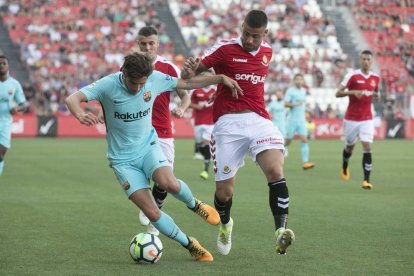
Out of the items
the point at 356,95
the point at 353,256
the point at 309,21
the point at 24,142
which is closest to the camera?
the point at 353,256

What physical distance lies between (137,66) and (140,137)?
0.87 m

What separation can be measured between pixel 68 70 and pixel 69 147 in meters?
9.62

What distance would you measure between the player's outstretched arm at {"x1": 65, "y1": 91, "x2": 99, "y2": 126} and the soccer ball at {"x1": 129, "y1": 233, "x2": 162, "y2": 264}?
132 cm

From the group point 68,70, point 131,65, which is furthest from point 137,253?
point 68,70

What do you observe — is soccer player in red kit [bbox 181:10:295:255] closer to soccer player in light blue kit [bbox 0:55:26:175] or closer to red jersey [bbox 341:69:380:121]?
soccer player in light blue kit [bbox 0:55:26:175]

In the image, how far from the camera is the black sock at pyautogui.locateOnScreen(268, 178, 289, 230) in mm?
8852

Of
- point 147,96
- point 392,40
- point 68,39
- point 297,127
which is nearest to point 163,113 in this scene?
point 147,96

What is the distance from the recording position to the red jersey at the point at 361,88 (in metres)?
18.2

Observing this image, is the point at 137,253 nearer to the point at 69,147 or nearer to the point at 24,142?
the point at 69,147

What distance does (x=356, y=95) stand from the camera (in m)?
17.7

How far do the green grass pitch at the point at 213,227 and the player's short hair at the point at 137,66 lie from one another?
6.06 ft

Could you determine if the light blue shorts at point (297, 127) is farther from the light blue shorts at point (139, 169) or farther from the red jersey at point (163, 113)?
the light blue shorts at point (139, 169)

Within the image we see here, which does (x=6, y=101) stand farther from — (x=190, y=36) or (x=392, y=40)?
(x=392, y=40)

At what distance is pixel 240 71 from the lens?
30.9ft
